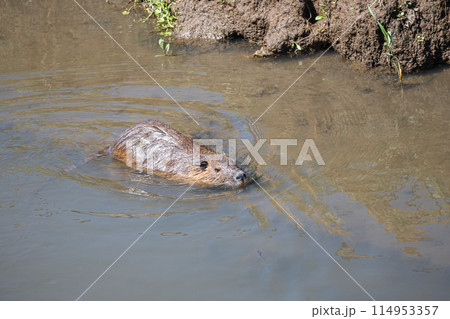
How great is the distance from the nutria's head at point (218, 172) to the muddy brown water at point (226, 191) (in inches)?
5.1

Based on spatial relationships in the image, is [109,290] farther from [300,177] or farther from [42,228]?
[300,177]

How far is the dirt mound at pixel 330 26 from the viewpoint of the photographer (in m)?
6.86

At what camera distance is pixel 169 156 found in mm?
5133

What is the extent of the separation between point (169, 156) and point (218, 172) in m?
0.58

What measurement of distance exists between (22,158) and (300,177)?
287 cm

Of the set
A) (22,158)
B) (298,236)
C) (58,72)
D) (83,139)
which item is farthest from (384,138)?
(58,72)

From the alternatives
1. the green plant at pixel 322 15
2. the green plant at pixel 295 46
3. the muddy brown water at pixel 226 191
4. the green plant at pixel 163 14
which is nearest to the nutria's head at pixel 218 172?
the muddy brown water at pixel 226 191

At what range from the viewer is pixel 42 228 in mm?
4102

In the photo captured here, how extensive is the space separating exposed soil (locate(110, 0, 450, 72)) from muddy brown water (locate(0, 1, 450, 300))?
27 cm

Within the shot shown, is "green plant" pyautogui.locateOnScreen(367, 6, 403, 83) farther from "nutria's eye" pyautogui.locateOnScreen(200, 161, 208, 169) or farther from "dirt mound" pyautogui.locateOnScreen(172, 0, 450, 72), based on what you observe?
"nutria's eye" pyautogui.locateOnScreen(200, 161, 208, 169)

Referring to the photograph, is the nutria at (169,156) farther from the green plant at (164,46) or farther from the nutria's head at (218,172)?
the green plant at (164,46)

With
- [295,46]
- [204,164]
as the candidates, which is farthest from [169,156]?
[295,46]

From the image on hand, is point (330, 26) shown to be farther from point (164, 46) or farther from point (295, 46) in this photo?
point (164, 46)

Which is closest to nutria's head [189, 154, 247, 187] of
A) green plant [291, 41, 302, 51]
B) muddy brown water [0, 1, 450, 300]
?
muddy brown water [0, 1, 450, 300]
